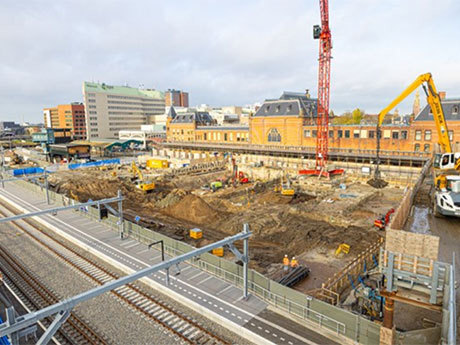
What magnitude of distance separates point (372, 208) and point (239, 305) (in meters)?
30.0

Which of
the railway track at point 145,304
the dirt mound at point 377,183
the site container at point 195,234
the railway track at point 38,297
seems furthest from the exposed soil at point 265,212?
the railway track at point 38,297

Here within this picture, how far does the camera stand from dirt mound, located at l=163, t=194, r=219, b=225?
4156 centimetres

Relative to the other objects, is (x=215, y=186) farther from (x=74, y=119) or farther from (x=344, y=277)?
(x=74, y=119)

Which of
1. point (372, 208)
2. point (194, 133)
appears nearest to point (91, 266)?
point (372, 208)

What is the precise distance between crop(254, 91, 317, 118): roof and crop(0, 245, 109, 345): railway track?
6140 cm

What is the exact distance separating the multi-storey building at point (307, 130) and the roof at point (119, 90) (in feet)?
229

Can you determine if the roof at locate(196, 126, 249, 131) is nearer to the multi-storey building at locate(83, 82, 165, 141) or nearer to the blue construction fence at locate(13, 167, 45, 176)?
the blue construction fence at locate(13, 167, 45, 176)

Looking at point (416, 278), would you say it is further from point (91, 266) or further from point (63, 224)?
point (63, 224)

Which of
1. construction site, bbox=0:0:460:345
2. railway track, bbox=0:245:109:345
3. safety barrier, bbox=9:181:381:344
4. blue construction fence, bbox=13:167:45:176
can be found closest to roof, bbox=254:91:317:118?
construction site, bbox=0:0:460:345

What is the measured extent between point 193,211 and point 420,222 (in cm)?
2735

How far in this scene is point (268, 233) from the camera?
35281 mm

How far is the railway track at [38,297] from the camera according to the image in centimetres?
1592

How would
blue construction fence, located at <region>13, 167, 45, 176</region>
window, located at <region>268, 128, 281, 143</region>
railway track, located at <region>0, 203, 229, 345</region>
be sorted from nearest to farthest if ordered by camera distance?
railway track, located at <region>0, 203, 229, 345</region>
blue construction fence, located at <region>13, 167, 45, 176</region>
window, located at <region>268, 128, 281, 143</region>

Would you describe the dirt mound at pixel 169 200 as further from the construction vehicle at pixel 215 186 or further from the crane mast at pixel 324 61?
the crane mast at pixel 324 61
